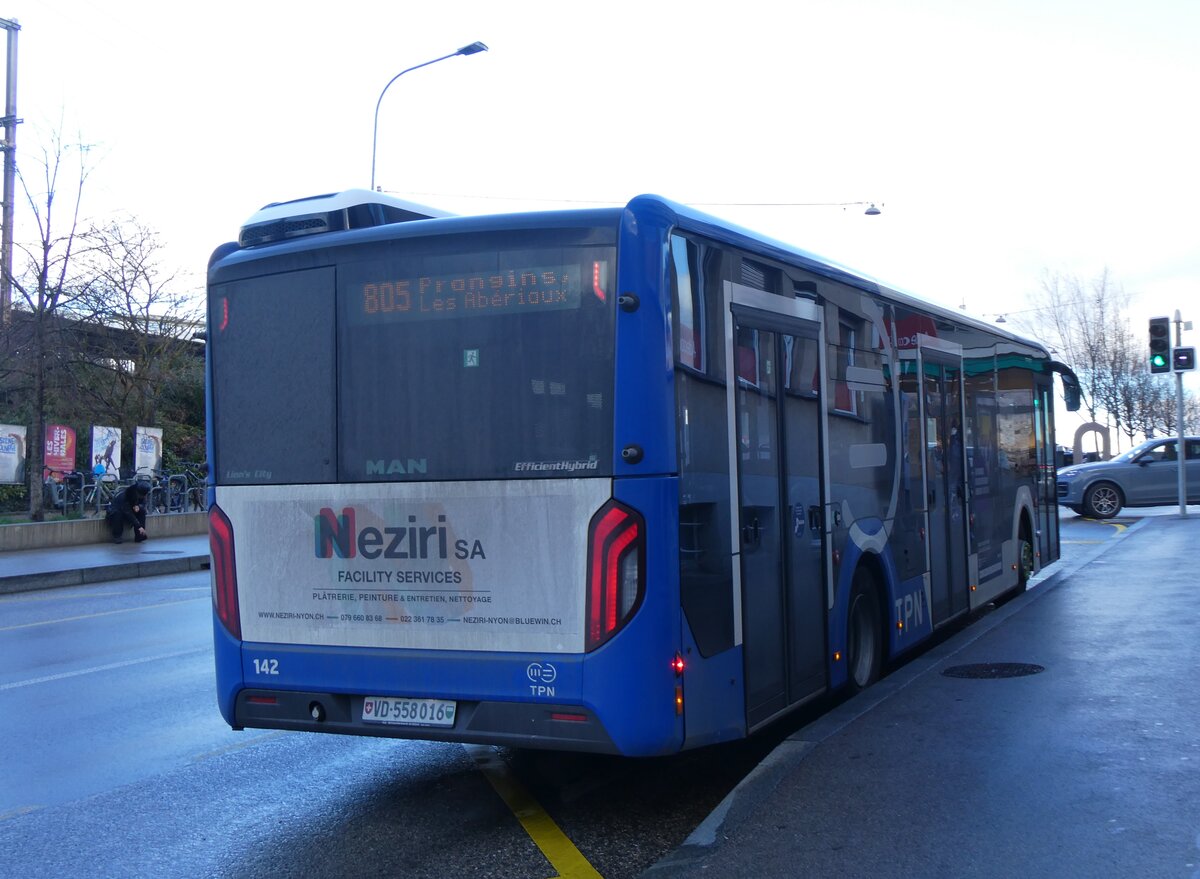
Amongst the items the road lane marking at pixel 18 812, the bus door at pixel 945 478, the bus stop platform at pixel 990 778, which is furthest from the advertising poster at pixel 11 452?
→ the bus stop platform at pixel 990 778

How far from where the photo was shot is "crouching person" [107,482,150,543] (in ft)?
82.0

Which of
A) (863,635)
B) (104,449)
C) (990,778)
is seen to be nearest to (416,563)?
(990,778)

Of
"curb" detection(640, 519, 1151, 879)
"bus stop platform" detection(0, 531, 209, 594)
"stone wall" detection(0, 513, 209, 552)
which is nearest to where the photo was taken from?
"curb" detection(640, 519, 1151, 879)

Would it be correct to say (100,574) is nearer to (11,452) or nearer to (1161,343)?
(11,452)

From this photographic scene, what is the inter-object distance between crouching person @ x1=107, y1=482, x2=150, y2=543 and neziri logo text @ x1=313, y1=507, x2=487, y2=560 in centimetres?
2077

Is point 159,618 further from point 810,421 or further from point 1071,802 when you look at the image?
point 1071,802

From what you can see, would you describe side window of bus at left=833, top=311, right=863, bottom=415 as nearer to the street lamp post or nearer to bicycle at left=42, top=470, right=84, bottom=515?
the street lamp post

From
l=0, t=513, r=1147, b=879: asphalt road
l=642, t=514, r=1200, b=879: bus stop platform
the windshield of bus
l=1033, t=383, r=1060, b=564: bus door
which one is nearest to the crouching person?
l=0, t=513, r=1147, b=879: asphalt road

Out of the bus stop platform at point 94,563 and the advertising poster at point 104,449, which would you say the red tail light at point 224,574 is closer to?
the bus stop platform at point 94,563

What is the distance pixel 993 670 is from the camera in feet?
27.7

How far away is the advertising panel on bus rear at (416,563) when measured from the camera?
5.48 m

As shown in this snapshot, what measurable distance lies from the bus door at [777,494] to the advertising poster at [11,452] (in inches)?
885

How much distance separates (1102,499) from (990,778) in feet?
77.4

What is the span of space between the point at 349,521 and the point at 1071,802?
11.8ft
